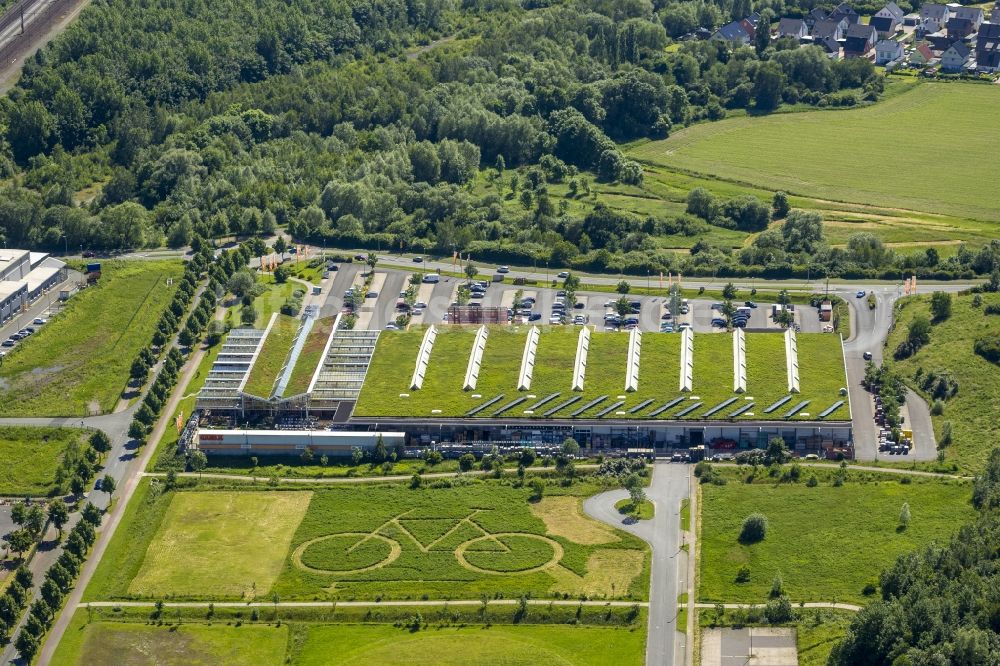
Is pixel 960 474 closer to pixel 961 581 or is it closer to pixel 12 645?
pixel 961 581

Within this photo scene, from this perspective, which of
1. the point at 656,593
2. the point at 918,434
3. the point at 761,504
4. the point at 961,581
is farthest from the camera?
the point at 918,434

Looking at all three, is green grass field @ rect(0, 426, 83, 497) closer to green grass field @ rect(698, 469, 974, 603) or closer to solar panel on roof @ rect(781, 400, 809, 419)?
green grass field @ rect(698, 469, 974, 603)

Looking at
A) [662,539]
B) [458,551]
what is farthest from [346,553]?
[662,539]

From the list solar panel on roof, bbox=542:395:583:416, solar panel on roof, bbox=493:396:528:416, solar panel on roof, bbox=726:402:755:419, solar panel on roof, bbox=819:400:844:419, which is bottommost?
solar panel on roof, bbox=819:400:844:419

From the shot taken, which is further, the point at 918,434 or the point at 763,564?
the point at 918,434

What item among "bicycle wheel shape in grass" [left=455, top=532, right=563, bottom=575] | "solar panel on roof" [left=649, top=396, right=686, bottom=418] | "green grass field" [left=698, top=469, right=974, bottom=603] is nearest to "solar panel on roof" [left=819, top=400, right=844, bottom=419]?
"green grass field" [left=698, top=469, right=974, bottom=603]

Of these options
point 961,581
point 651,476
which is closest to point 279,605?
point 651,476

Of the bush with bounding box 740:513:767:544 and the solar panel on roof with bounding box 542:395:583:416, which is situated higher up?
the solar panel on roof with bounding box 542:395:583:416

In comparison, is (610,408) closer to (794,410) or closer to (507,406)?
(507,406)
